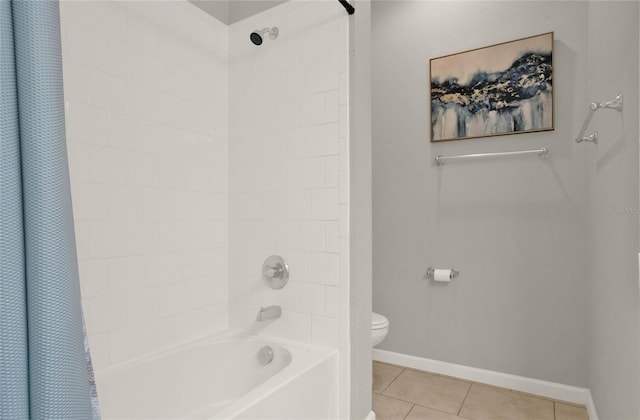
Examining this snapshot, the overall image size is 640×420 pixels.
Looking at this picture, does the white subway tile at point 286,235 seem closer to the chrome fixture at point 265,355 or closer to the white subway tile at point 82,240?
the chrome fixture at point 265,355

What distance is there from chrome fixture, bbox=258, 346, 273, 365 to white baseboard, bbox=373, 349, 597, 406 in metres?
1.32

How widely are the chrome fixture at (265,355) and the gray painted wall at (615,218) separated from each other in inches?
54.0

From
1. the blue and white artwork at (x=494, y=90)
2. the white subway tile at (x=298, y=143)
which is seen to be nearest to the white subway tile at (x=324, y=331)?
the white subway tile at (x=298, y=143)

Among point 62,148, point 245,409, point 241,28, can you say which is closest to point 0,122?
point 62,148

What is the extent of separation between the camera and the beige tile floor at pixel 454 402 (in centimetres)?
212

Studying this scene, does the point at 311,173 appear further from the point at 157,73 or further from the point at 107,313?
the point at 107,313

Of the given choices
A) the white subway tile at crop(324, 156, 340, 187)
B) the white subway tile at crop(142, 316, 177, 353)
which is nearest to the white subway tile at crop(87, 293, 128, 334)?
the white subway tile at crop(142, 316, 177, 353)

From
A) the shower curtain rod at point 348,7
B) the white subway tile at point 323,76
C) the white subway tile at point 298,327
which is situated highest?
the shower curtain rod at point 348,7

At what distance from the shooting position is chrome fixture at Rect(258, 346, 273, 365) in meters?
1.83

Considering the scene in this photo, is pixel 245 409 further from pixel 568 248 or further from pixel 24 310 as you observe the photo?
pixel 568 248

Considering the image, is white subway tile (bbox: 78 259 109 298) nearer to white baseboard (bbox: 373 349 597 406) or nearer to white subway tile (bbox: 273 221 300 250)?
white subway tile (bbox: 273 221 300 250)

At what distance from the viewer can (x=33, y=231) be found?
542 millimetres

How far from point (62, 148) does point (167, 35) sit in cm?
149

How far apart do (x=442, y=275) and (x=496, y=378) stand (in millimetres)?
726
